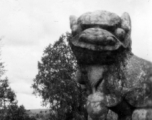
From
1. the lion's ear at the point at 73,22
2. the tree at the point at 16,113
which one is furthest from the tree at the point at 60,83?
the lion's ear at the point at 73,22

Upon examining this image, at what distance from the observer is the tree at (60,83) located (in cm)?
2227

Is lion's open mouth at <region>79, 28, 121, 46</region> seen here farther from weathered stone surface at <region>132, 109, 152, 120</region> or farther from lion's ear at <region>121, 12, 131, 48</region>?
weathered stone surface at <region>132, 109, 152, 120</region>

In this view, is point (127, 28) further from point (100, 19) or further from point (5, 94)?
point (5, 94)

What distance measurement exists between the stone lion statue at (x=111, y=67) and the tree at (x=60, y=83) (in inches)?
608

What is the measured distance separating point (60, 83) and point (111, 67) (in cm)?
1777

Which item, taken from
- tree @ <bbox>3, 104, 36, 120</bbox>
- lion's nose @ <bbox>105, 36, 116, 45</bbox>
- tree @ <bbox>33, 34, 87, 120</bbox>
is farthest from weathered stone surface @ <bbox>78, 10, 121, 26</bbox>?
tree @ <bbox>3, 104, 36, 120</bbox>

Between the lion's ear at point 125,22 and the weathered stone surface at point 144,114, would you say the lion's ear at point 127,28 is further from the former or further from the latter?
the weathered stone surface at point 144,114

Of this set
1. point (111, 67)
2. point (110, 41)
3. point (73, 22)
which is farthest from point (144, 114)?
point (73, 22)

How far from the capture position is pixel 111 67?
17.6 ft

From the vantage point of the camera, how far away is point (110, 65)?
5.38m

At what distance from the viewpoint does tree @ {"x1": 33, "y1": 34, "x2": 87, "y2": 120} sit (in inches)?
877

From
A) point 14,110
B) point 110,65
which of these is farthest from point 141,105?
point 14,110

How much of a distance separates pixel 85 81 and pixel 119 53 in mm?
813

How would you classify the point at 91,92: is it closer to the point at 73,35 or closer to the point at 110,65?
the point at 110,65
